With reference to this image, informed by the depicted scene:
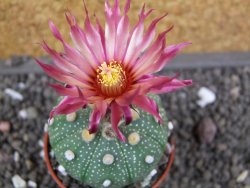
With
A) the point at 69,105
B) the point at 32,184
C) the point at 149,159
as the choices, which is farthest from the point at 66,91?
the point at 32,184

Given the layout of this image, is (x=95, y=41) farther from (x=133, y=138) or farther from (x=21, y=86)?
(x=21, y=86)

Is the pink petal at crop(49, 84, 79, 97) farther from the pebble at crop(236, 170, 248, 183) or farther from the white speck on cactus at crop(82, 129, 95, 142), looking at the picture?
the pebble at crop(236, 170, 248, 183)

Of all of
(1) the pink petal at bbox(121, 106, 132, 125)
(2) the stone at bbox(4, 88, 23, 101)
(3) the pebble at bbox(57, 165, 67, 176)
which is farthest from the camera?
(2) the stone at bbox(4, 88, 23, 101)

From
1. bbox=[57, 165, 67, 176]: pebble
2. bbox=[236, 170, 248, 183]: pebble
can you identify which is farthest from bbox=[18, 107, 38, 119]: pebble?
bbox=[236, 170, 248, 183]: pebble

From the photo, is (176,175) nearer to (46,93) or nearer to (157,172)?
(157,172)

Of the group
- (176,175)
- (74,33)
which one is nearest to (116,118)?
(74,33)
